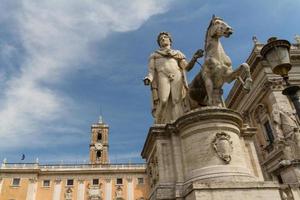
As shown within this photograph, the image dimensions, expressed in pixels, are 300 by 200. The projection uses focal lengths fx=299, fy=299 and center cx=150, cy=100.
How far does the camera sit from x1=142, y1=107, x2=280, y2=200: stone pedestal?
18.8ft

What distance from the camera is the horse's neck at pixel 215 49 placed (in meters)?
7.86

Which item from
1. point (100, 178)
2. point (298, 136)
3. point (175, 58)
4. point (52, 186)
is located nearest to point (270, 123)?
point (298, 136)

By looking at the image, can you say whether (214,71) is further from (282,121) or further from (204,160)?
(282,121)

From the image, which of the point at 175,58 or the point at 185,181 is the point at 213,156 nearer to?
the point at 185,181

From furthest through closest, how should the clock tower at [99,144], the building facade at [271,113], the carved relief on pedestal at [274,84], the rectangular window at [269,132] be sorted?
the clock tower at [99,144], the rectangular window at [269,132], the carved relief on pedestal at [274,84], the building facade at [271,113]

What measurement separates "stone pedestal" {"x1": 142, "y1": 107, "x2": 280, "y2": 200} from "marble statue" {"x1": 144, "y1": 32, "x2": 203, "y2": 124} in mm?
753

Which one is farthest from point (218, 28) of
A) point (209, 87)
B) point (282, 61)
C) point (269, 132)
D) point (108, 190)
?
point (108, 190)

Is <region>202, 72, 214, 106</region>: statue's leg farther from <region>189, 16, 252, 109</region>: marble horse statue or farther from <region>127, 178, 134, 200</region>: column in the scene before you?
<region>127, 178, 134, 200</region>: column

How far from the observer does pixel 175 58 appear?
Answer: 8.50 metres

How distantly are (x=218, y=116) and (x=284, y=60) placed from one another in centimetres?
188

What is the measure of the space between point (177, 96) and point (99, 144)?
68.1m

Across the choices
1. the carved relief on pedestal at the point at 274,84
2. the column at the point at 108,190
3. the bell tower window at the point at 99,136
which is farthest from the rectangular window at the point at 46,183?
the carved relief on pedestal at the point at 274,84

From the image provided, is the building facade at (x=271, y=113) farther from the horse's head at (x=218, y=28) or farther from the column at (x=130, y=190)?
the column at (x=130, y=190)

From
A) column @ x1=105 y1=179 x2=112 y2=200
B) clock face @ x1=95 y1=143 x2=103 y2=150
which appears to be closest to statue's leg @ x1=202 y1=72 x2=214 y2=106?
column @ x1=105 y1=179 x2=112 y2=200
